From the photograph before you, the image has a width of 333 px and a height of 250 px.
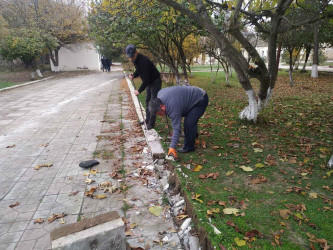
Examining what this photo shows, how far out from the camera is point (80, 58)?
33375mm

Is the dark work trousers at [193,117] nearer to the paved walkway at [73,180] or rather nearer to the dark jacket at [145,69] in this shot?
the paved walkway at [73,180]

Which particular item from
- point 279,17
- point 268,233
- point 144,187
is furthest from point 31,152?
point 279,17

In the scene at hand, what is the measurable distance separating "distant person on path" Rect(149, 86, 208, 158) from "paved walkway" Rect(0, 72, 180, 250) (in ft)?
2.83

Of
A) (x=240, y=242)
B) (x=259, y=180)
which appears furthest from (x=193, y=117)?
(x=240, y=242)

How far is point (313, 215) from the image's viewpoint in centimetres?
290

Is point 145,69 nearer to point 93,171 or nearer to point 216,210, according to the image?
point 93,171

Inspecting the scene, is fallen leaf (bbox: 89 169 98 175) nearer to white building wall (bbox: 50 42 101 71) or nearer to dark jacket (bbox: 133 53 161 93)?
dark jacket (bbox: 133 53 161 93)

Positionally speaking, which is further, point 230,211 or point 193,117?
point 193,117

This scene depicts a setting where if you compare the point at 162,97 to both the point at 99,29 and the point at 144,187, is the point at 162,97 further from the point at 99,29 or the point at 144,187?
the point at 99,29

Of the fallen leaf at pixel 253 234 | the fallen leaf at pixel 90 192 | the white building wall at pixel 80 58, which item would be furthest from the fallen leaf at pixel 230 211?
the white building wall at pixel 80 58

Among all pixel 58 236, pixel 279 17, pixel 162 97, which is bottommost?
pixel 58 236

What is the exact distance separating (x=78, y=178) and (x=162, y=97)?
193cm

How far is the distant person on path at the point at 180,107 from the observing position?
4059 mm

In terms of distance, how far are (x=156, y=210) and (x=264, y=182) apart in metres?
1.65
